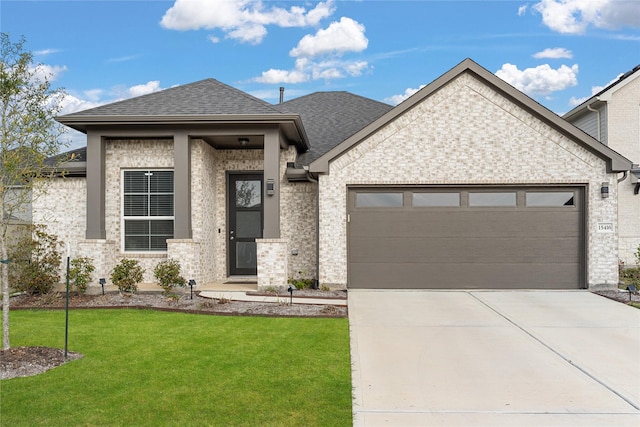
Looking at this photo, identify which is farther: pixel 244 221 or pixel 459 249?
pixel 244 221

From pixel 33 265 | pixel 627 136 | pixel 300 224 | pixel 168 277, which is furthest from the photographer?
pixel 627 136

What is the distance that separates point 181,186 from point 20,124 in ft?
18.5

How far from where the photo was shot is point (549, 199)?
40.6 ft

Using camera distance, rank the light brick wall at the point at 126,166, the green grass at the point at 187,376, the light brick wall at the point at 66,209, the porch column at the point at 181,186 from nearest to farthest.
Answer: the green grass at the point at 187,376 < the porch column at the point at 181,186 < the light brick wall at the point at 126,166 < the light brick wall at the point at 66,209

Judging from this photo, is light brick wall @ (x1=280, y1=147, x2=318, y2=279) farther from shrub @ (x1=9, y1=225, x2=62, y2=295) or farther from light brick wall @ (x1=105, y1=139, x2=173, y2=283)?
shrub @ (x1=9, y1=225, x2=62, y2=295)

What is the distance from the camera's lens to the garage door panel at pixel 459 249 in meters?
12.3

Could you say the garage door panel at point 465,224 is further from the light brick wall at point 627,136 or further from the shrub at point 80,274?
the shrub at point 80,274

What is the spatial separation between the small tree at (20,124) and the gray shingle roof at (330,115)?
314 inches

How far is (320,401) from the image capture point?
487 cm

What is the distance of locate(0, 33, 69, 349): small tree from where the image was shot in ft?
20.8

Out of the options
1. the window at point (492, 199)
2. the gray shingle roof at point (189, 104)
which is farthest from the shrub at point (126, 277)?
the window at point (492, 199)

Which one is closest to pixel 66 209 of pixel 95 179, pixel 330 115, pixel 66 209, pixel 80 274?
pixel 66 209

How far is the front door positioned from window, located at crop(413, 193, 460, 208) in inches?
170

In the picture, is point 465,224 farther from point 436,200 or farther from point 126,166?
point 126,166
